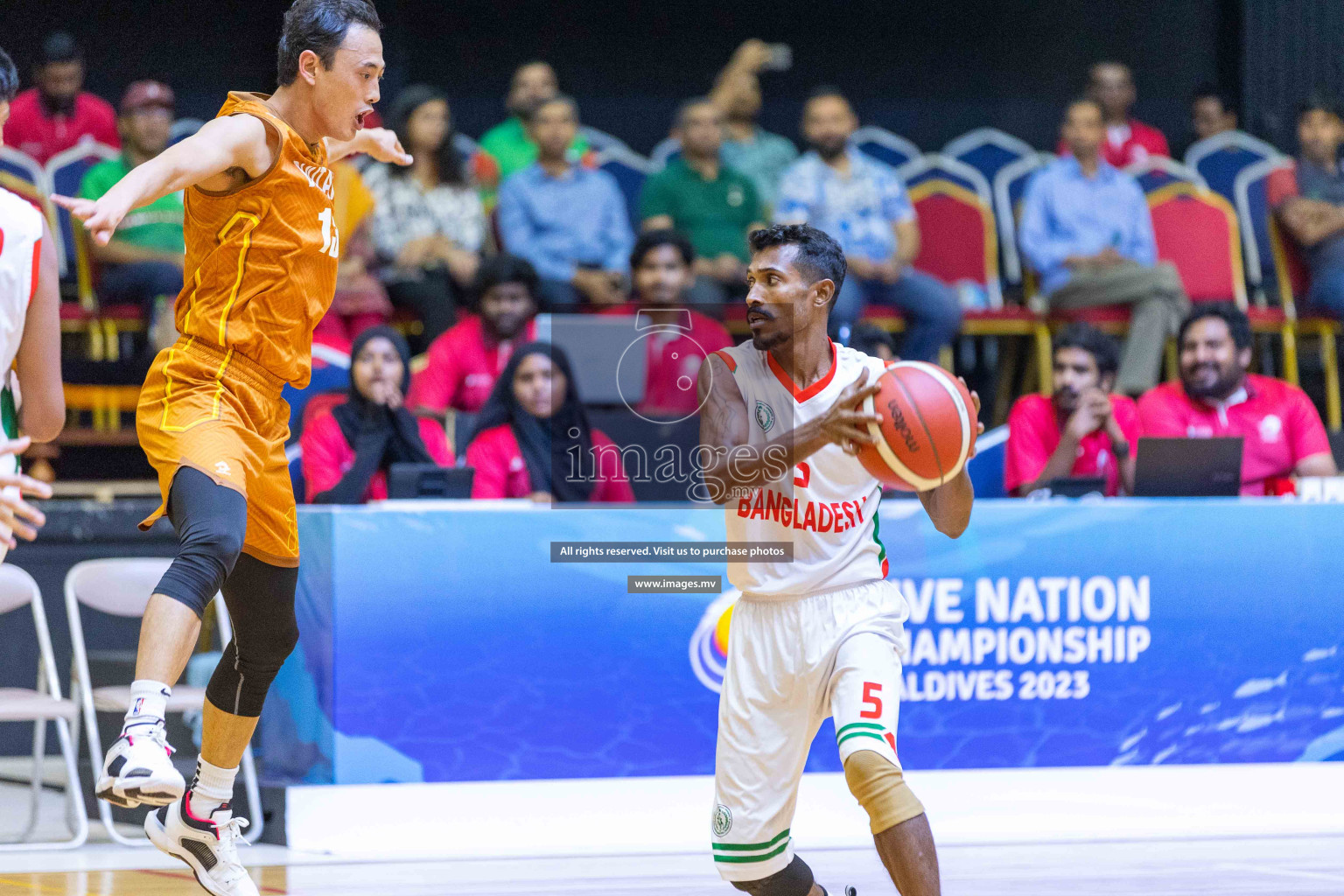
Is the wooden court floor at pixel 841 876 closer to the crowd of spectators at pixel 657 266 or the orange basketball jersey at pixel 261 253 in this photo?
the crowd of spectators at pixel 657 266

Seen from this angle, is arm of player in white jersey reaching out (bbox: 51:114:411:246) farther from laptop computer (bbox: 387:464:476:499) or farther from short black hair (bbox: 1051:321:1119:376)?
short black hair (bbox: 1051:321:1119:376)

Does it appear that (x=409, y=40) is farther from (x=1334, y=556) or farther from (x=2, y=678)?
(x=1334, y=556)

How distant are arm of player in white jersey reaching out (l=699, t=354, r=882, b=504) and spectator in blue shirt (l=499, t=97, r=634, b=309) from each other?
417 cm

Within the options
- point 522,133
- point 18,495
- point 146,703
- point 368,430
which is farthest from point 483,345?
point 18,495

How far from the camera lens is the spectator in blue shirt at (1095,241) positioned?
27.3 feet

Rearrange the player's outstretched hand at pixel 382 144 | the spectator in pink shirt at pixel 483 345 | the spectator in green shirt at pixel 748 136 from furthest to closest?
1. the spectator in green shirt at pixel 748 136
2. the spectator in pink shirt at pixel 483 345
3. the player's outstretched hand at pixel 382 144

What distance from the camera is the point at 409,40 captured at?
10.1 metres

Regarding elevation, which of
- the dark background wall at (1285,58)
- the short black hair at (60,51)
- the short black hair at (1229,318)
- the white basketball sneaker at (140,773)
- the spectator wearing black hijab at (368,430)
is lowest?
the white basketball sneaker at (140,773)

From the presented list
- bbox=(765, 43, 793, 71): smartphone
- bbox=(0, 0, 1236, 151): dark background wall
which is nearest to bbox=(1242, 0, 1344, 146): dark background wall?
bbox=(0, 0, 1236, 151): dark background wall

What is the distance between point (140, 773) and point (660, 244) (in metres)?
4.43

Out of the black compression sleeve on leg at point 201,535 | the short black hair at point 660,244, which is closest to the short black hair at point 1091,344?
the short black hair at point 660,244

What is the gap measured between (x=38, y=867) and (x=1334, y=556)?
4.62 m

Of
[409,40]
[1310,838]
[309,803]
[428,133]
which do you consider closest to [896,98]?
[409,40]

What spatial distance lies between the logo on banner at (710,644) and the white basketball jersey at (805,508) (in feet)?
5.66
